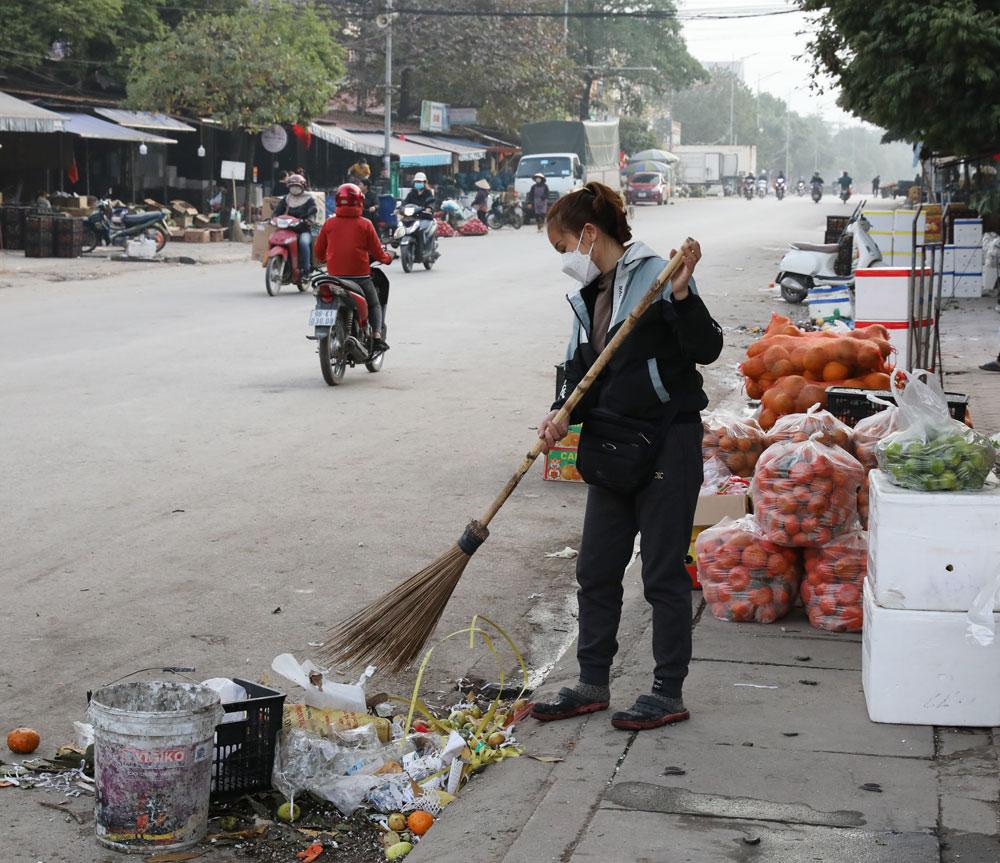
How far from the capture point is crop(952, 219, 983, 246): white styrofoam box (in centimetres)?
1858

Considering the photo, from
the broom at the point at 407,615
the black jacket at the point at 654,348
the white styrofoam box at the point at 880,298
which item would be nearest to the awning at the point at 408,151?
the white styrofoam box at the point at 880,298

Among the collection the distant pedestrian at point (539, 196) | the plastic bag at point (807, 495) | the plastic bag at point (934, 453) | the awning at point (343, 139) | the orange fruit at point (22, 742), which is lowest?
the orange fruit at point (22, 742)

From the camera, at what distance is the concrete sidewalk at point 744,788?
3.28m

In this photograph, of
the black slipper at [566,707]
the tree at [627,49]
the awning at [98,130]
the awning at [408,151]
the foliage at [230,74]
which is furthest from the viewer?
the tree at [627,49]

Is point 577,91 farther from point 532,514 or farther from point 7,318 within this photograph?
point 532,514

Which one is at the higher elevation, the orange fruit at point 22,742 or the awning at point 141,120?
the awning at point 141,120

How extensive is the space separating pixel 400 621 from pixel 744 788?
1308 mm

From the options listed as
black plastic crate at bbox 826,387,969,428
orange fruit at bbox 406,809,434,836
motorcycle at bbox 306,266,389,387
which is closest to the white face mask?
orange fruit at bbox 406,809,434,836

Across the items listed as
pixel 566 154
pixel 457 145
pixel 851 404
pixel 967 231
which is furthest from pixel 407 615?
pixel 457 145

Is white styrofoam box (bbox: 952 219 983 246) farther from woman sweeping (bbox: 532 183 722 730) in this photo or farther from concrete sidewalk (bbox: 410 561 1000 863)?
woman sweeping (bbox: 532 183 722 730)

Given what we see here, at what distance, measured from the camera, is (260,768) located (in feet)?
12.5

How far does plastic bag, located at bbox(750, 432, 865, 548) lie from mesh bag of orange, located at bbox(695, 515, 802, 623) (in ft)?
0.21

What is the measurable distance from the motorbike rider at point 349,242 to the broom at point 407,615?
23.7 ft

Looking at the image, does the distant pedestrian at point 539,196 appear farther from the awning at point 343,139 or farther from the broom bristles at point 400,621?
the broom bristles at point 400,621
